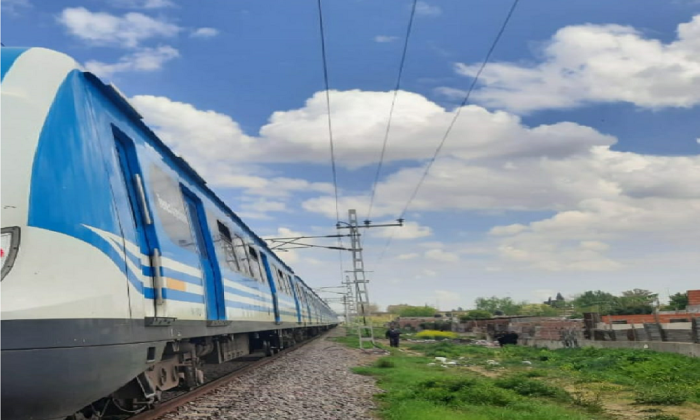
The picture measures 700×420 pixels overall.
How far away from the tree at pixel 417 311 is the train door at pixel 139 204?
5016 inches

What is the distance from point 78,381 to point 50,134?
74.1 inches

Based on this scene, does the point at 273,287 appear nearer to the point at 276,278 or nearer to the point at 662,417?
the point at 276,278

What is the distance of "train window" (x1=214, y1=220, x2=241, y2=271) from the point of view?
976 centimetres

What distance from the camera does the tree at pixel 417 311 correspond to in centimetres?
13275

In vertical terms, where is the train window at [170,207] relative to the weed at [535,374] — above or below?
above

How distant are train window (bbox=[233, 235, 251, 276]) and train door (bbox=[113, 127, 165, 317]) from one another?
4943 millimetres

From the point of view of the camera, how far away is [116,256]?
5.08 m

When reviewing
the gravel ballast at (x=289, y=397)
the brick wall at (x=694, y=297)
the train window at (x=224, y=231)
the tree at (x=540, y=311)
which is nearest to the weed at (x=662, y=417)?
the gravel ballast at (x=289, y=397)

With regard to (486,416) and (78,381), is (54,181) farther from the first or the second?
(486,416)

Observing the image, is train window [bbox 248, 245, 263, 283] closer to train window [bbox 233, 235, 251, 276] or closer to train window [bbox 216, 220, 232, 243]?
train window [bbox 233, 235, 251, 276]

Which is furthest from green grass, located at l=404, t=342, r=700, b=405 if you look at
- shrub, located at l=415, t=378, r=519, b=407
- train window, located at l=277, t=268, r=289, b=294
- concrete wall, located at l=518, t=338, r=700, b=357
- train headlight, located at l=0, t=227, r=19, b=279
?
train headlight, located at l=0, t=227, r=19, b=279

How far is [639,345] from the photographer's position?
19266 mm

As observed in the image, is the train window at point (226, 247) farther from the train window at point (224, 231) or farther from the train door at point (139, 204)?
the train door at point (139, 204)

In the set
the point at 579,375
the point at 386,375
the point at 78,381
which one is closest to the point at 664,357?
the point at 579,375
